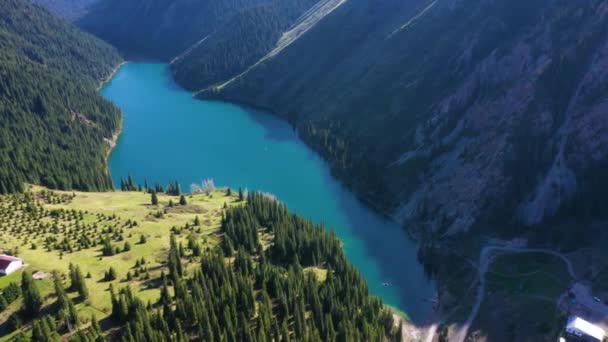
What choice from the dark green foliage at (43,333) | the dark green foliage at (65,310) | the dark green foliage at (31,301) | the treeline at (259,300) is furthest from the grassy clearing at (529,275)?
the dark green foliage at (31,301)

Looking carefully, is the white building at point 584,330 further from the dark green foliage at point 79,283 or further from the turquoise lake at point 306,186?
the dark green foliage at point 79,283

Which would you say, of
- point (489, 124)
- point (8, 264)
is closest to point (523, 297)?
point (489, 124)

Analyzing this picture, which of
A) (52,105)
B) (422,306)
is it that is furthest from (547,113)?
(52,105)

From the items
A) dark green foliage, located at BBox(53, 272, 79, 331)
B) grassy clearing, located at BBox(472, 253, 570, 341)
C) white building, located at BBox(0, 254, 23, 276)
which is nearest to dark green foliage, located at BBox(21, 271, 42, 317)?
dark green foliage, located at BBox(53, 272, 79, 331)

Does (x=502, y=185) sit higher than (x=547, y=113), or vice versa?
(x=547, y=113)

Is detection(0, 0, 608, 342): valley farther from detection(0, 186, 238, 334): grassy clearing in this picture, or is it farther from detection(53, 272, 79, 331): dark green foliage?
detection(0, 186, 238, 334): grassy clearing

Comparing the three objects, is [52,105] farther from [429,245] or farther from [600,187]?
[600,187]

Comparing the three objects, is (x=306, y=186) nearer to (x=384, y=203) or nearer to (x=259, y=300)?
(x=384, y=203)
